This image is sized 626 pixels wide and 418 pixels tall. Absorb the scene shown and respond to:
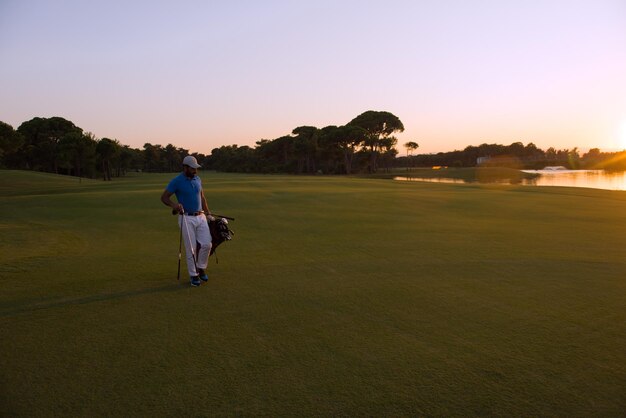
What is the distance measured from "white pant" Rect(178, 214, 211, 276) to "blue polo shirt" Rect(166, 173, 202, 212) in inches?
8.5

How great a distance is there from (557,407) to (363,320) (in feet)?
8.45

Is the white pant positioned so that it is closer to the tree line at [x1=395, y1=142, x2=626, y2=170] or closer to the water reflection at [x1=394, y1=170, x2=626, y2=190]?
the water reflection at [x1=394, y1=170, x2=626, y2=190]

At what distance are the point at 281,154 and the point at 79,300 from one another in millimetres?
116975

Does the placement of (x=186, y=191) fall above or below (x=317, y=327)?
above

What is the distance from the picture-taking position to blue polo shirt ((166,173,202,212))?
7.45 metres

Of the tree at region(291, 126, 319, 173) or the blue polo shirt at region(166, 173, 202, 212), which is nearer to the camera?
the blue polo shirt at region(166, 173, 202, 212)

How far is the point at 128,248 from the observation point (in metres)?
10.5

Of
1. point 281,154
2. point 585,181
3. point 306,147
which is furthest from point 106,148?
point 585,181

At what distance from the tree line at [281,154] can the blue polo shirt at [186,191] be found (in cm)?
5808

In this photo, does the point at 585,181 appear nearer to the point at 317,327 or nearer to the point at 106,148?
the point at 317,327

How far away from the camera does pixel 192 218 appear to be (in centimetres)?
752

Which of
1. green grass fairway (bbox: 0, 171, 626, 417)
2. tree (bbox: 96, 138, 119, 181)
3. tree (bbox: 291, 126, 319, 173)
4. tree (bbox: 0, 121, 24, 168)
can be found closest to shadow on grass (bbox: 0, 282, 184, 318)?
green grass fairway (bbox: 0, 171, 626, 417)

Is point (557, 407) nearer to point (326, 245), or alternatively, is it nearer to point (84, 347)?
point (84, 347)

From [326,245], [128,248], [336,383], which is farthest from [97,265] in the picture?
[336,383]
